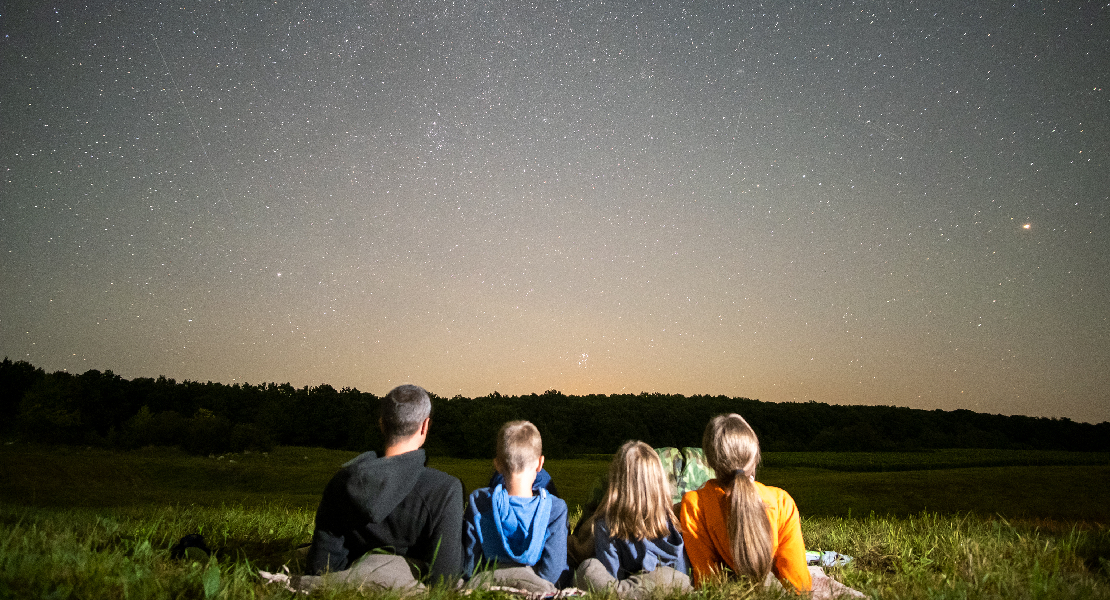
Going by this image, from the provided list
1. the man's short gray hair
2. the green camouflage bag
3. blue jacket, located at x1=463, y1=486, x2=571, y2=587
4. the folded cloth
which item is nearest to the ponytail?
the folded cloth

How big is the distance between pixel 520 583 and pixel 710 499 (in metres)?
1.52

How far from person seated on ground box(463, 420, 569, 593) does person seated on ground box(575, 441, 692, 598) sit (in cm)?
29

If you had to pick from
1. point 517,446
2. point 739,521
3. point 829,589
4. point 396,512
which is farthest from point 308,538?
point 829,589

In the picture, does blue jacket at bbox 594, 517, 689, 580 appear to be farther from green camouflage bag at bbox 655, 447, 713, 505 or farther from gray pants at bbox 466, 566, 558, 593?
green camouflage bag at bbox 655, 447, 713, 505

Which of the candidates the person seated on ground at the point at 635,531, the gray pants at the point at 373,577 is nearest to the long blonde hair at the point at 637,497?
the person seated on ground at the point at 635,531

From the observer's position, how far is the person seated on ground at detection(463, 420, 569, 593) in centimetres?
414

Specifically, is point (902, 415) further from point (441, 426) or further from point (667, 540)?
point (667, 540)

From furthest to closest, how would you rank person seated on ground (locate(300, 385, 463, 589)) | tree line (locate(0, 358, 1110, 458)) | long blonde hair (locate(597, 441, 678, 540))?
tree line (locate(0, 358, 1110, 458))
long blonde hair (locate(597, 441, 678, 540))
person seated on ground (locate(300, 385, 463, 589))

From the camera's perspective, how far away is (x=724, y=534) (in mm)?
4270

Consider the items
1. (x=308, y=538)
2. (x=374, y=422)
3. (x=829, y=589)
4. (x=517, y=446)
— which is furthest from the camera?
(x=374, y=422)

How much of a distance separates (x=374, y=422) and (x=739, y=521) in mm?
44625

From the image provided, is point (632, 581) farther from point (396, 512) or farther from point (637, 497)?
point (396, 512)

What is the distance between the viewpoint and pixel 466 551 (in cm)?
434

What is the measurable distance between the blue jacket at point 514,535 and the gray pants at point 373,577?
24.5 inches
